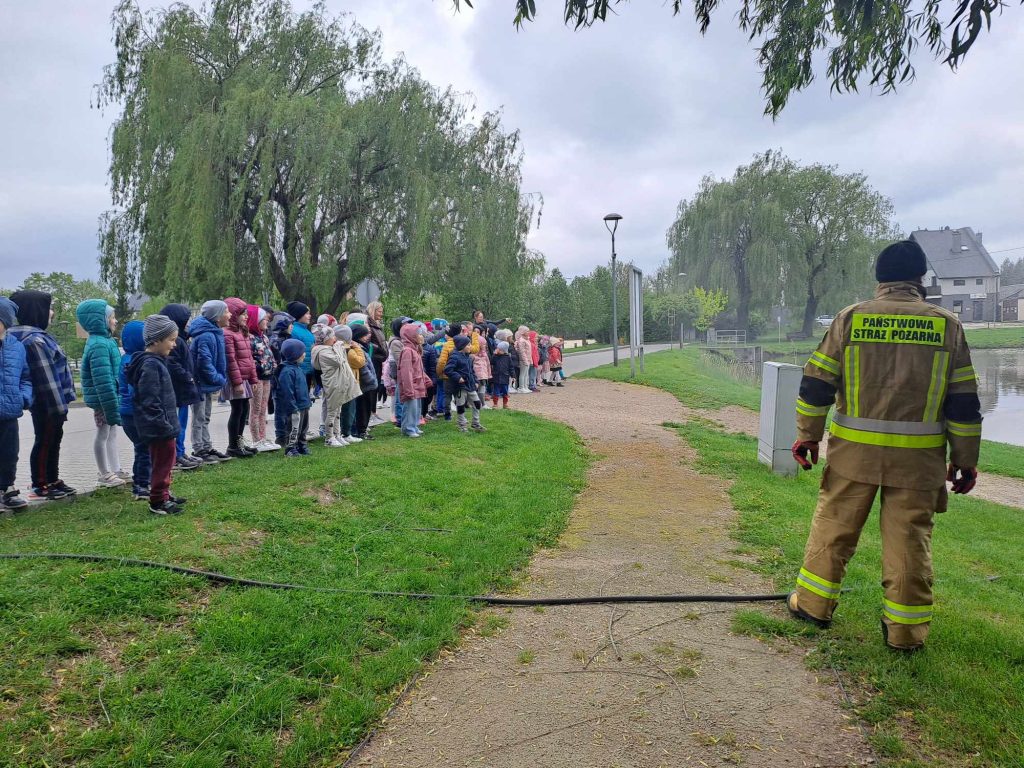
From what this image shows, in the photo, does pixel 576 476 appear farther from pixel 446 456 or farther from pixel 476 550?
pixel 476 550

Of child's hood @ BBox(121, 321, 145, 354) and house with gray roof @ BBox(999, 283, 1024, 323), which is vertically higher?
house with gray roof @ BBox(999, 283, 1024, 323)

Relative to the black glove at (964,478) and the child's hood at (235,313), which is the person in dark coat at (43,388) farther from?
the black glove at (964,478)

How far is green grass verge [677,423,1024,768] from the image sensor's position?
288 centimetres

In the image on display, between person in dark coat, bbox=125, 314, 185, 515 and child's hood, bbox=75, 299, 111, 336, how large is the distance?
4.06 ft

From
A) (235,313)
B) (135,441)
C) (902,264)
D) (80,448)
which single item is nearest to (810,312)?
(235,313)

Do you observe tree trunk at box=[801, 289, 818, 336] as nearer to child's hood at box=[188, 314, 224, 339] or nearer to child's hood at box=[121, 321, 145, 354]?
child's hood at box=[188, 314, 224, 339]

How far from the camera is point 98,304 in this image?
253 inches

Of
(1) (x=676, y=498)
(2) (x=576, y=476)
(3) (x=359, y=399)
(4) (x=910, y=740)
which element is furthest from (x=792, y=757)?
(3) (x=359, y=399)

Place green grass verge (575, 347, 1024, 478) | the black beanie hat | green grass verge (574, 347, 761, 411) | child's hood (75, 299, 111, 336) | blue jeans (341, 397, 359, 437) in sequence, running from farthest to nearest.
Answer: green grass verge (574, 347, 761, 411) < green grass verge (575, 347, 1024, 478) < blue jeans (341, 397, 359, 437) < child's hood (75, 299, 111, 336) < the black beanie hat

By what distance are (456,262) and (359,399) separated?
1463 cm

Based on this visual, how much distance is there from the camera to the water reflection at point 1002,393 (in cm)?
1886

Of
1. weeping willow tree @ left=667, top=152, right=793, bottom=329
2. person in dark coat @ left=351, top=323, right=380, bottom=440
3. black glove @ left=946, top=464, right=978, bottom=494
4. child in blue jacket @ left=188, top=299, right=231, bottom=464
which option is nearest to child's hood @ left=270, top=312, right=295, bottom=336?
person in dark coat @ left=351, top=323, right=380, bottom=440

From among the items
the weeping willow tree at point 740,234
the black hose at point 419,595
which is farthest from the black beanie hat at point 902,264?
the weeping willow tree at point 740,234

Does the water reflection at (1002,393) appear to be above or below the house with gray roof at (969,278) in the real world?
below
